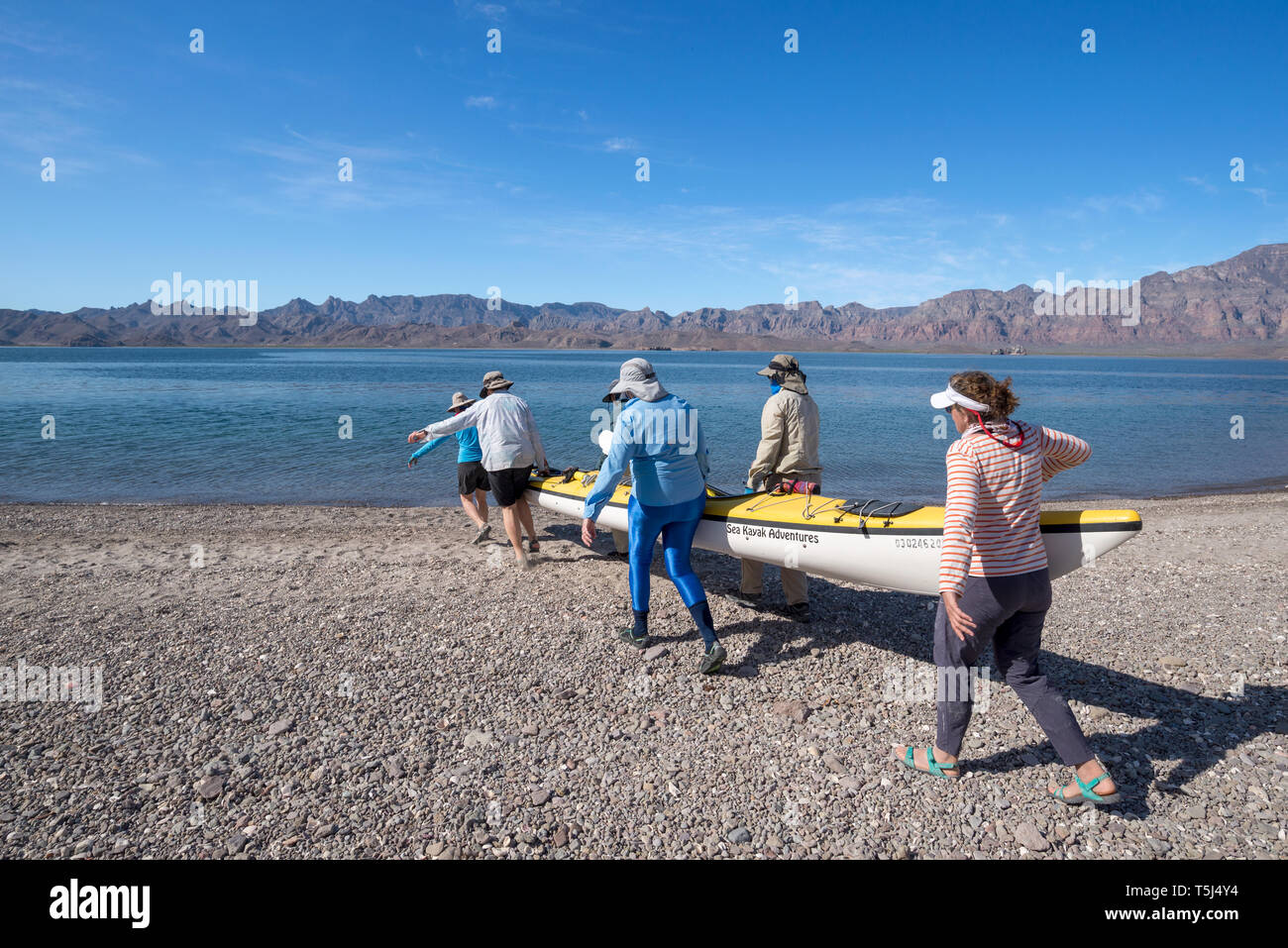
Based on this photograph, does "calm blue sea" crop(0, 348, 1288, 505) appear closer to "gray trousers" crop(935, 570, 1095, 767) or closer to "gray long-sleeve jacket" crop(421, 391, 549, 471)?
"gray long-sleeve jacket" crop(421, 391, 549, 471)

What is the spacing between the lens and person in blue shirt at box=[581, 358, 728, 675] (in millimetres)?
5551

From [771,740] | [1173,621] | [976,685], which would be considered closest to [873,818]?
[771,740]

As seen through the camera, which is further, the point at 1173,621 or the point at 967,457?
the point at 1173,621

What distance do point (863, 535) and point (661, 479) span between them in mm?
1743

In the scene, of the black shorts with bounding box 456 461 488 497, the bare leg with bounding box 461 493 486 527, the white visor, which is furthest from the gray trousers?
the bare leg with bounding box 461 493 486 527

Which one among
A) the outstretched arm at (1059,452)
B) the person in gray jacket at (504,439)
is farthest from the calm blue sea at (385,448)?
the outstretched arm at (1059,452)

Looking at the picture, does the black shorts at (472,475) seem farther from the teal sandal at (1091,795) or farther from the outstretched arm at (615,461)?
the teal sandal at (1091,795)

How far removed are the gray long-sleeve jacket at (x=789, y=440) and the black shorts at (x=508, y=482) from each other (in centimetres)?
304

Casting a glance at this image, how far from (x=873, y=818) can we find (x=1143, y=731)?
2.39 m

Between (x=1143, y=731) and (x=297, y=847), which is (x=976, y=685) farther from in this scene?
(x=297, y=847)

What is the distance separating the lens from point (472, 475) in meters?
9.73

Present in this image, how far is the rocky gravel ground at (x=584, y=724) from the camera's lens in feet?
12.8

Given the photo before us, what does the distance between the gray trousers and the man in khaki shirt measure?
9.06ft

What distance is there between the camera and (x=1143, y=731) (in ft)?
16.1
